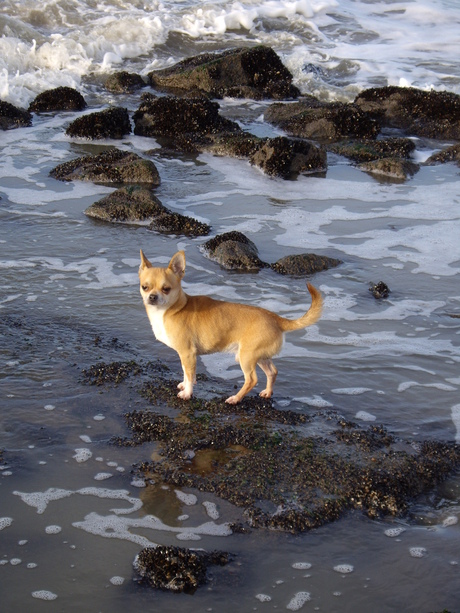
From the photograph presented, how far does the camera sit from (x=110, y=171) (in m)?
11.9

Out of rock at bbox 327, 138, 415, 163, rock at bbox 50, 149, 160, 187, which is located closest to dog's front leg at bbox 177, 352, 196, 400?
rock at bbox 50, 149, 160, 187

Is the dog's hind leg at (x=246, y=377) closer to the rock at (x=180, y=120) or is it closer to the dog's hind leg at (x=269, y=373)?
the dog's hind leg at (x=269, y=373)

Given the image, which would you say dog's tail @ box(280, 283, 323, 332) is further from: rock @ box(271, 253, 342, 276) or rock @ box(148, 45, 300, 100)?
rock @ box(148, 45, 300, 100)

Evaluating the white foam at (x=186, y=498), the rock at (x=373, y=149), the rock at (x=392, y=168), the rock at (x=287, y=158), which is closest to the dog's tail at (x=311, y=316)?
the white foam at (x=186, y=498)

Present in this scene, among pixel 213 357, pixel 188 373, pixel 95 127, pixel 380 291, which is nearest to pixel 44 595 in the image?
pixel 188 373

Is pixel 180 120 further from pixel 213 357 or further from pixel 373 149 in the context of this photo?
pixel 213 357

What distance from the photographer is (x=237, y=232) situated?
9.55m

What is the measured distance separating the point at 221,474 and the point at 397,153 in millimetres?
9633

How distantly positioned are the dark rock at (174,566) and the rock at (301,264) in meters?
4.95

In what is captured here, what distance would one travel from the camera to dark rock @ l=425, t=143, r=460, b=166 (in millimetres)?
13594

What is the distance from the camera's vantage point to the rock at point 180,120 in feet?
46.8

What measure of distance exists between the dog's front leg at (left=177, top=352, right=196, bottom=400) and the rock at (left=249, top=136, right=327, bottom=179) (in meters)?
6.82

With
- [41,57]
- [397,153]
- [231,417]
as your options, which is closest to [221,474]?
[231,417]

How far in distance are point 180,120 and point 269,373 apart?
9.02m
